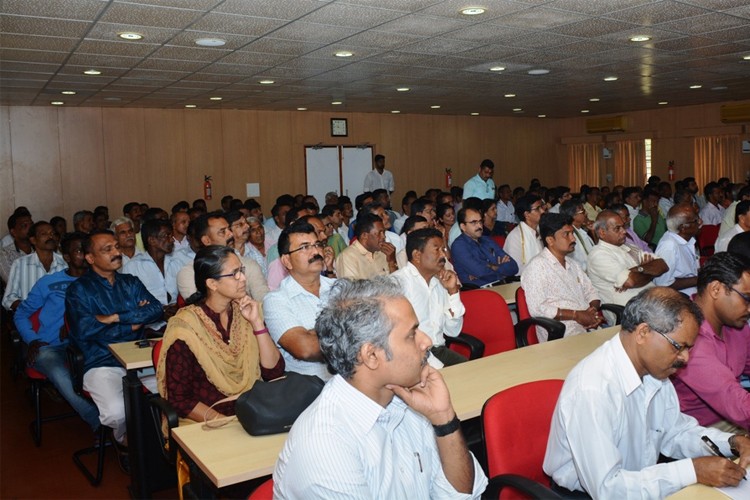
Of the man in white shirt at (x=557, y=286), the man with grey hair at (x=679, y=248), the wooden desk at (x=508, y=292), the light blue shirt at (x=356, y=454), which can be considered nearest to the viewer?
the light blue shirt at (x=356, y=454)

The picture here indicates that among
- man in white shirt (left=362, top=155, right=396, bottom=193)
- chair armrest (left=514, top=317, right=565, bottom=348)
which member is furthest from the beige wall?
chair armrest (left=514, top=317, right=565, bottom=348)

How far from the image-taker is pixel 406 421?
6.87 feet

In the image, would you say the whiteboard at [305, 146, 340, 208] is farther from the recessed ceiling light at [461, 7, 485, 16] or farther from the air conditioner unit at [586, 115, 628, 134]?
the recessed ceiling light at [461, 7, 485, 16]

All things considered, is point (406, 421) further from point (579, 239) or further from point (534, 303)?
point (579, 239)

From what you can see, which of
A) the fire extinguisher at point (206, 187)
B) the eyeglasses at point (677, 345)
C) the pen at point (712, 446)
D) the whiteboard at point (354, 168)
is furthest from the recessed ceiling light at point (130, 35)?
the whiteboard at point (354, 168)

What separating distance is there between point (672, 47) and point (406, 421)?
22.5 feet

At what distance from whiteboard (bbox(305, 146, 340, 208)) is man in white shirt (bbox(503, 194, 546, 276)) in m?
7.65

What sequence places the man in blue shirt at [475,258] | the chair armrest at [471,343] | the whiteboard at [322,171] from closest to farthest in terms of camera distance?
the chair armrest at [471,343] → the man in blue shirt at [475,258] → the whiteboard at [322,171]

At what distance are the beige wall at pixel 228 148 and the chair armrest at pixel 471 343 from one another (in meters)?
9.63

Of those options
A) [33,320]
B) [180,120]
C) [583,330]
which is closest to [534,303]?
[583,330]

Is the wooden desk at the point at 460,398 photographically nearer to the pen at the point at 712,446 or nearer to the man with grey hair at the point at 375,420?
the man with grey hair at the point at 375,420

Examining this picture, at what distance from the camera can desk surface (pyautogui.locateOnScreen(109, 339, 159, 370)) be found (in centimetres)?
390

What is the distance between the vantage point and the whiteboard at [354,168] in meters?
14.6

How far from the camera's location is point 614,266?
206 inches
